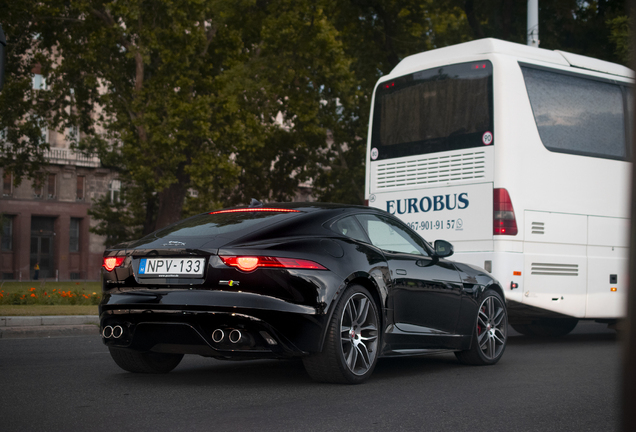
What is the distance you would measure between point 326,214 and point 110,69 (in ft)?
75.5

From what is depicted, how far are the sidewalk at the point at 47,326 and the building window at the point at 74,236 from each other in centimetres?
4369

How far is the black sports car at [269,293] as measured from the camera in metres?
5.93

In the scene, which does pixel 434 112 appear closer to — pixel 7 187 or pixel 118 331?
pixel 118 331

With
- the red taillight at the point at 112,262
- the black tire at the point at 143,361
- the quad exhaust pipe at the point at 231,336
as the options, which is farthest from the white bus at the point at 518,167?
the red taillight at the point at 112,262

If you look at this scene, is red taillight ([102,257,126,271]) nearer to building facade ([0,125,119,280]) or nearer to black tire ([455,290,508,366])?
black tire ([455,290,508,366])

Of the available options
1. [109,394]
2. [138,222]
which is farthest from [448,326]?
[138,222]

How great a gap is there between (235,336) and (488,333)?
332cm

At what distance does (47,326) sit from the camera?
11891 millimetres

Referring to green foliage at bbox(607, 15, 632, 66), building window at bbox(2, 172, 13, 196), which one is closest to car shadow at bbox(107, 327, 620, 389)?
green foliage at bbox(607, 15, 632, 66)

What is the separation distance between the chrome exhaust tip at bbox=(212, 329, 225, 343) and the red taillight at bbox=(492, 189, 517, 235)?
553 cm

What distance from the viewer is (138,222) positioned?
40.1 m

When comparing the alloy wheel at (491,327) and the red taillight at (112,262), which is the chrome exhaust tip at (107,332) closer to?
the red taillight at (112,262)

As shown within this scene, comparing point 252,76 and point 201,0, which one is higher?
point 201,0

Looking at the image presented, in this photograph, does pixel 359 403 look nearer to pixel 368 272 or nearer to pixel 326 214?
pixel 368 272
